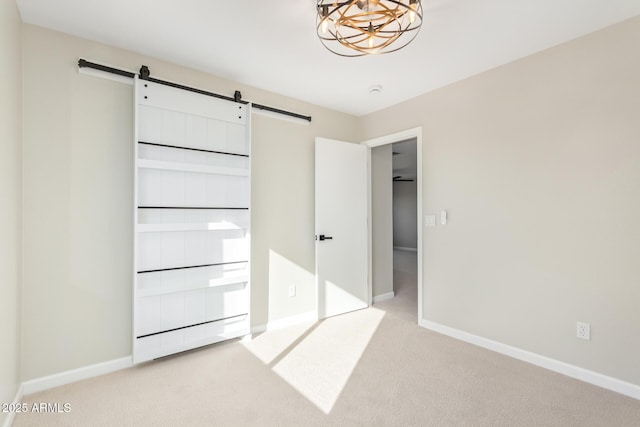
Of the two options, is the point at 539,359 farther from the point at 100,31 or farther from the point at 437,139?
the point at 100,31

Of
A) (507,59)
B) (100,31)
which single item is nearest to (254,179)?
(100,31)

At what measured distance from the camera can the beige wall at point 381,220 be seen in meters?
4.35

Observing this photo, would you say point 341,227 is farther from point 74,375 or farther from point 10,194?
point 10,194

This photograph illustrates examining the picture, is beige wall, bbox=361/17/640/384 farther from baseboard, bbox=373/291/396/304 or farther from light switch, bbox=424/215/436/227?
baseboard, bbox=373/291/396/304

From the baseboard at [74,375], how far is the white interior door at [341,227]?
76.8 inches

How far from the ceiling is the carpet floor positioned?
252cm

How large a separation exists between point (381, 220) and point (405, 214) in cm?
641

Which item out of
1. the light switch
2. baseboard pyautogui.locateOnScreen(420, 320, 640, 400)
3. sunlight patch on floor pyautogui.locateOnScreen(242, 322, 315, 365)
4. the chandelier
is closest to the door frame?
the light switch

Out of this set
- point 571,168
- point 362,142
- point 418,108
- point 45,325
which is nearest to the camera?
point 45,325

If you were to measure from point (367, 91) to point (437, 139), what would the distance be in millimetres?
895

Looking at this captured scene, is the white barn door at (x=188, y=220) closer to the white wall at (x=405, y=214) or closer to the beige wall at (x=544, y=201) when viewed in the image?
the beige wall at (x=544, y=201)

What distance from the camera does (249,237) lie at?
3.03m

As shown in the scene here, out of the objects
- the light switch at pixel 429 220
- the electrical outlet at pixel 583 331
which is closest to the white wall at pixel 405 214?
the light switch at pixel 429 220

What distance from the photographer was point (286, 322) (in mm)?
3453
